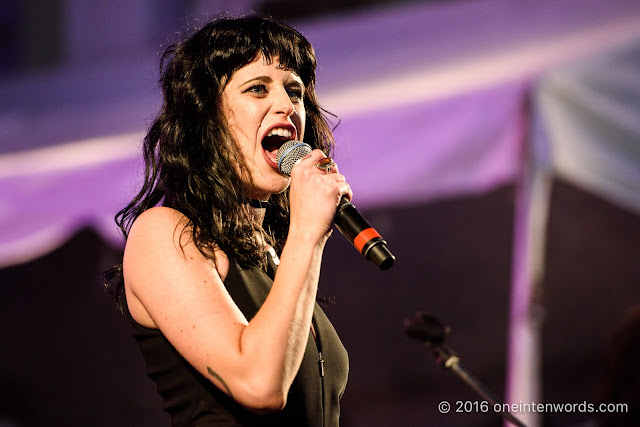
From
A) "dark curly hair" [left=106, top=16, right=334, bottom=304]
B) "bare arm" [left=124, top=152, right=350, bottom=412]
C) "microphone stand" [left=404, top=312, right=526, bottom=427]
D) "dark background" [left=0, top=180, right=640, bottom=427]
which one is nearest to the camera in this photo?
"bare arm" [left=124, top=152, right=350, bottom=412]

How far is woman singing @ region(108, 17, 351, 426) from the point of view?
4.66 ft

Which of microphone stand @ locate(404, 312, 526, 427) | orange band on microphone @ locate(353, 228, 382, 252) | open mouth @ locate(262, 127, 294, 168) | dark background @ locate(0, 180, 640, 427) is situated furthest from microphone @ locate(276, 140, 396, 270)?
dark background @ locate(0, 180, 640, 427)

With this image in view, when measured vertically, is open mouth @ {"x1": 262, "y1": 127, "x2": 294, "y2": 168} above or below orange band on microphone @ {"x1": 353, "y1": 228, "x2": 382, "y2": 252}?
above

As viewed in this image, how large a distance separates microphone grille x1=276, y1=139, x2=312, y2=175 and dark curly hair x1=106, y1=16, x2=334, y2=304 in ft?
0.34

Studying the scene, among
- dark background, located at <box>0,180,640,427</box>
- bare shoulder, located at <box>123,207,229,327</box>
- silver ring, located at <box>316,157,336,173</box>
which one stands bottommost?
dark background, located at <box>0,180,640,427</box>

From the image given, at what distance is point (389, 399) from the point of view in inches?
228

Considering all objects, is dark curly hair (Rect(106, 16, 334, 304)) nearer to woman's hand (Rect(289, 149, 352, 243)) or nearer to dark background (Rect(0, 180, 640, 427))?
woman's hand (Rect(289, 149, 352, 243))

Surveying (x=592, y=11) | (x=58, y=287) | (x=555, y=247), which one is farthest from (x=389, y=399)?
(x=592, y=11)

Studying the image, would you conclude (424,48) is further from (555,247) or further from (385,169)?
(555,247)

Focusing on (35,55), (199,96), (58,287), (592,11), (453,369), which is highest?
(199,96)

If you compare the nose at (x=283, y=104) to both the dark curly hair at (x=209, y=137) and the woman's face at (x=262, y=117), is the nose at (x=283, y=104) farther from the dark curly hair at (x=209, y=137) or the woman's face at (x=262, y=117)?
the dark curly hair at (x=209, y=137)

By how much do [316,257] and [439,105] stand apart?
1.74 meters

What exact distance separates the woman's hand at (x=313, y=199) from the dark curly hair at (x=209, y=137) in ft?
0.71

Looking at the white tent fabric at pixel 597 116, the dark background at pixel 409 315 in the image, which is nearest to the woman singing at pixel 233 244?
the white tent fabric at pixel 597 116
